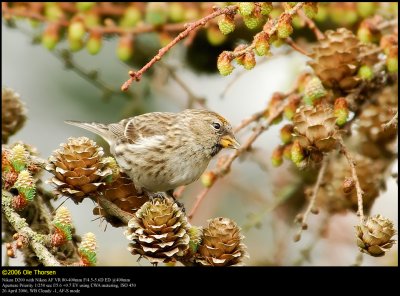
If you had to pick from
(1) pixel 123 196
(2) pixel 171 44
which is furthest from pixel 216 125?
(2) pixel 171 44

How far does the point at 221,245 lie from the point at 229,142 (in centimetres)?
61

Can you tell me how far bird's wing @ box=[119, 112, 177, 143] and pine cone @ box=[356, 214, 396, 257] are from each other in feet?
2.58

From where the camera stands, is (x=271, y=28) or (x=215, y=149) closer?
(x=271, y=28)

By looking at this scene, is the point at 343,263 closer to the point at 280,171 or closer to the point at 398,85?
the point at 280,171

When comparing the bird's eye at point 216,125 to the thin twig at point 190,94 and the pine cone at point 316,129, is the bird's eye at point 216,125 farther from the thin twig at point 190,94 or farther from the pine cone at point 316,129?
the pine cone at point 316,129

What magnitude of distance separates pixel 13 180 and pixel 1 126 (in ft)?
1.14

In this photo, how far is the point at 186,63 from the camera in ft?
7.48

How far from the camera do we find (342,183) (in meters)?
1.51

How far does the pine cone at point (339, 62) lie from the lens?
55.7 inches

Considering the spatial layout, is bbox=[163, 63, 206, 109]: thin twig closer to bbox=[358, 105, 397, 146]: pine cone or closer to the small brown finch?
the small brown finch

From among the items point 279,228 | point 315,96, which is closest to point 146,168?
point 315,96

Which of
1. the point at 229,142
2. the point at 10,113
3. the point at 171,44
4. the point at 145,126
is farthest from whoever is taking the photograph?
the point at 145,126

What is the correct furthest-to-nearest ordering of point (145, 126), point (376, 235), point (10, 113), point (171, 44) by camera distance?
point (145, 126), point (10, 113), point (376, 235), point (171, 44)

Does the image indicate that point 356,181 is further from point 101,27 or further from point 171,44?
point 101,27
